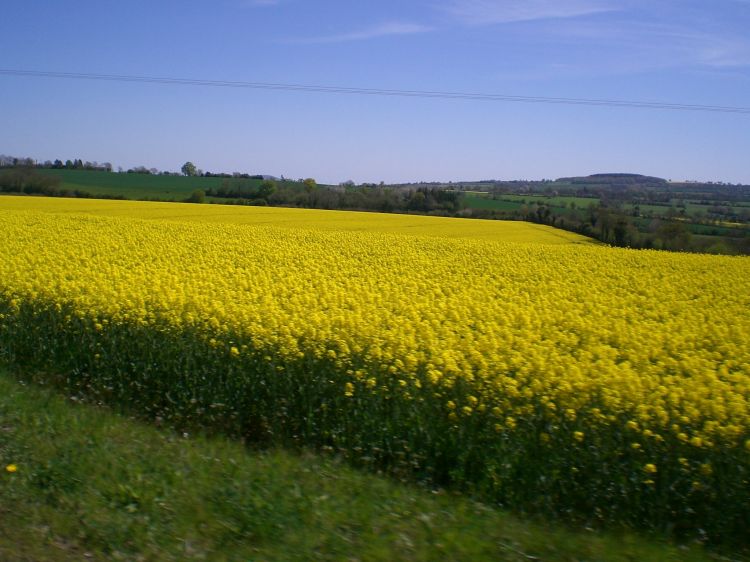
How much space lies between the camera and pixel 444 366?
5.91m

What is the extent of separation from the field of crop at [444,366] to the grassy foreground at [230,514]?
0.47 metres

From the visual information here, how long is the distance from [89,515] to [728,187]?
33375 millimetres

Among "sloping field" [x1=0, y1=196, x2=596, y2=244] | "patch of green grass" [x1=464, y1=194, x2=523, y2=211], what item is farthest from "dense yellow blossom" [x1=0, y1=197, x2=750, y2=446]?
"patch of green grass" [x1=464, y1=194, x2=523, y2=211]

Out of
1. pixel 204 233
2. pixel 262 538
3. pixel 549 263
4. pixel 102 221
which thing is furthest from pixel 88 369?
pixel 102 221

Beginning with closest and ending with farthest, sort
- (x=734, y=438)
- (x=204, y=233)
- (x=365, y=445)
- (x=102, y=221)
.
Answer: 1. (x=734, y=438)
2. (x=365, y=445)
3. (x=204, y=233)
4. (x=102, y=221)

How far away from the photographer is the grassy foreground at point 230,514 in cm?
354

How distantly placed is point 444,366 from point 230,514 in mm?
2579

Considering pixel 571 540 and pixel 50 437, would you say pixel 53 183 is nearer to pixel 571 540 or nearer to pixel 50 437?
pixel 50 437

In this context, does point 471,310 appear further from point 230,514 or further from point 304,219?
point 304,219

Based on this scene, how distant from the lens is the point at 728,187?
102 ft

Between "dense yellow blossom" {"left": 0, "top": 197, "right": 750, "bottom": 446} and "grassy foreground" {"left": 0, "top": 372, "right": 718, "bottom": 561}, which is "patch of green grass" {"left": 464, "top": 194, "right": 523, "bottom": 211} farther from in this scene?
"grassy foreground" {"left": 0, "top": 372, "right": 718, "bottom": 561}

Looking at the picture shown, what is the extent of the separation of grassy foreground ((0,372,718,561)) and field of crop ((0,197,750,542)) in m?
0.47

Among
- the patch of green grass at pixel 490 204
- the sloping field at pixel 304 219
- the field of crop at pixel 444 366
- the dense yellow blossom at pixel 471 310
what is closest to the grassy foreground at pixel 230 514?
the field of crop at pixel 444 366

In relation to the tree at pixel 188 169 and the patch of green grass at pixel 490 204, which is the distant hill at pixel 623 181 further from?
the tree at pixel 188 169
